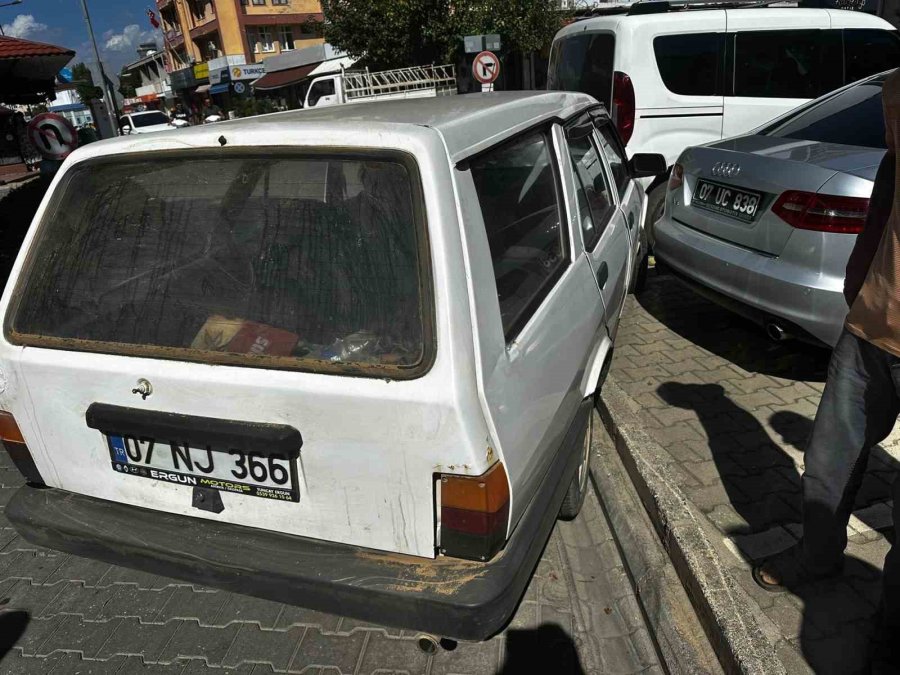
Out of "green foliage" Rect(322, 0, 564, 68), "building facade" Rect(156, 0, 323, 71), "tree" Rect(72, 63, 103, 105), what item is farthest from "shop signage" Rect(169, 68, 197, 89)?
"green foliage" Rect(322, 0, 564, 68)

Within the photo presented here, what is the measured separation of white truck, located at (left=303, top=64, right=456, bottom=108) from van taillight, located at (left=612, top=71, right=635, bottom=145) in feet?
36.7

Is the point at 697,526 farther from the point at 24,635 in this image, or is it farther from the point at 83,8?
the point at 83,8

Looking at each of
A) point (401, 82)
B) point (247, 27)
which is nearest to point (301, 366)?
point (401, 82)

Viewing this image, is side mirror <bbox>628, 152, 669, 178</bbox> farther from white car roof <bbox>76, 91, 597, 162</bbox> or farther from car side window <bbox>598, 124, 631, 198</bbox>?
white car roof <bbox>76, 91, 597, 162</bbox>

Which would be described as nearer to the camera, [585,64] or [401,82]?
[585,64]

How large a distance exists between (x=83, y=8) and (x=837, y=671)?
2576 cm

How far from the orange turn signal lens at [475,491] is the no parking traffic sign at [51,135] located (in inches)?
314

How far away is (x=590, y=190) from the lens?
321cm

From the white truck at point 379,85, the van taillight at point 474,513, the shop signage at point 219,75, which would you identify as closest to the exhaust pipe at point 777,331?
the van taillight at point 474,513

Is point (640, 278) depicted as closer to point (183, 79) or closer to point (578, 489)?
point (578, 489)

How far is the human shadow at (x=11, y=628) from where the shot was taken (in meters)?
2.40

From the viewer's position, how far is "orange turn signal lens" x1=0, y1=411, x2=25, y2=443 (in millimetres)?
2154

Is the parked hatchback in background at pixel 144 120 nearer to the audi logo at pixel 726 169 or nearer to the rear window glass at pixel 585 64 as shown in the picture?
the rear window glass at pixel 585 64

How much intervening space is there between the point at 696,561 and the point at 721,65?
18.3 ft
